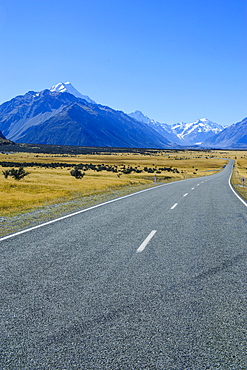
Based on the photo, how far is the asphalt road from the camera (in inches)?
134

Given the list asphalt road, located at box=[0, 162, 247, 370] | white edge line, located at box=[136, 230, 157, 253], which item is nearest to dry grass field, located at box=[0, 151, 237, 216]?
white edge line, located at box=[136, 230, 157, 253]

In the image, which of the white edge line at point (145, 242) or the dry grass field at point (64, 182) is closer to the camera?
the white edge line at point (145, 242)

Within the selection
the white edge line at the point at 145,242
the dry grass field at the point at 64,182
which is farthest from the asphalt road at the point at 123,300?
the dry grass field at the point at 64,182

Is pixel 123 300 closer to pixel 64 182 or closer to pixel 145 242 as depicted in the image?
pixel 145 242

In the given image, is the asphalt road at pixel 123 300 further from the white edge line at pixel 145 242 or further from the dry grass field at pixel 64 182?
the dry grass field at pixel 64 182

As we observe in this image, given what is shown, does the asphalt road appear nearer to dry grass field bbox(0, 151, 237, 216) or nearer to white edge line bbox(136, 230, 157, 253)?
white edge line bbox(136, 230, 157, 253)

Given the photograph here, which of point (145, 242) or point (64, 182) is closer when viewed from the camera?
point (145, 242)

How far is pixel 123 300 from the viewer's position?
15.4 ft

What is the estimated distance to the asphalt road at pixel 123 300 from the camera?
3.42m

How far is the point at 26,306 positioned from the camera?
14.8 feet

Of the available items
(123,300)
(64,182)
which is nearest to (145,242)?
(123,300)

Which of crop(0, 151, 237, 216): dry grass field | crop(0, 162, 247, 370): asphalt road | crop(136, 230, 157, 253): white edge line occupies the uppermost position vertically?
crop(0, 162, 247, 370): asphalt road

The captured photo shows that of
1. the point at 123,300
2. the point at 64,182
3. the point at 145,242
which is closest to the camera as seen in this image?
the point at 123,300

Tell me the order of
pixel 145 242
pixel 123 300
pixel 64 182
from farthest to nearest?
pixel 64 182 < pixel 145 242 < pixel 123 300
